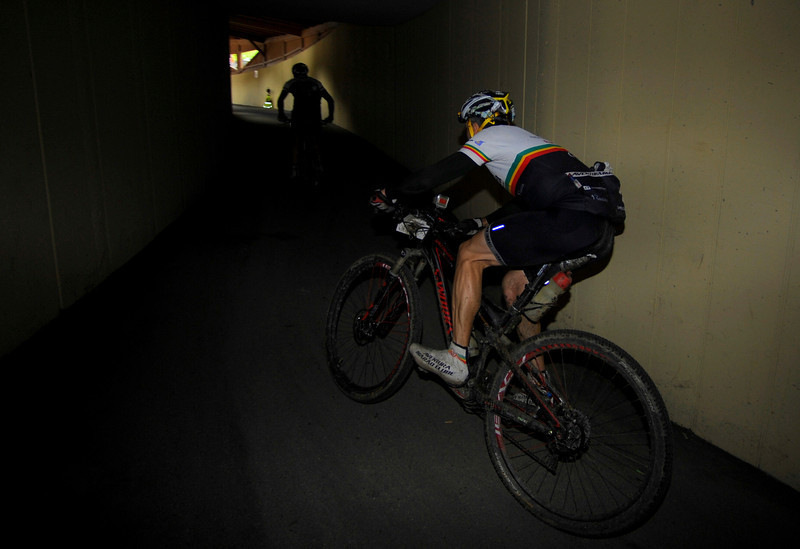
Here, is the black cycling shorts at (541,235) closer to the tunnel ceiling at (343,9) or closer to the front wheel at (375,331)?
the front wheel at (375,331)

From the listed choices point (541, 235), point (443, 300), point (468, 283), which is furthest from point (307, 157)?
point (541, 235)

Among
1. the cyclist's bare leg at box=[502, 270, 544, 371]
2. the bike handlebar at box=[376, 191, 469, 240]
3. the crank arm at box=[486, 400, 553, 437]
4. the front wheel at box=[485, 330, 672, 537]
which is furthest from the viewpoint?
the cyclist's bare leg at box=[502, 270, 544, 371]

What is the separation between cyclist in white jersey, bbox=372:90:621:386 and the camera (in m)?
2.80

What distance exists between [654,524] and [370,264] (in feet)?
7.06

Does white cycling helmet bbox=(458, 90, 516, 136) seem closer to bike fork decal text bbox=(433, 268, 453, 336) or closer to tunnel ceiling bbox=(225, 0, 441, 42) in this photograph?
bike fork decal text bbox=(433, 268, 453, 336)

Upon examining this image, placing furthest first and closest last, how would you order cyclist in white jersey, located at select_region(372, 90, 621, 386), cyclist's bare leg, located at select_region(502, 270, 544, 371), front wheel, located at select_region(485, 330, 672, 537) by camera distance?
cyclist's bare leg, located at select_region(502, 270, 544, 371), cyclist in white jersey, located at select_region(372, 90, 621, 386), front wheel, located at select_region(485, 330, 672, 537)

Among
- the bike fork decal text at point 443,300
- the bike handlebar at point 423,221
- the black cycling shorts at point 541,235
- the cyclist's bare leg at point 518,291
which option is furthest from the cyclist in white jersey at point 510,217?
the cyclist's bare leg at point 518,291

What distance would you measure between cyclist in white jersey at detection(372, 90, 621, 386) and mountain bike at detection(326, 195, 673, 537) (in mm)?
93

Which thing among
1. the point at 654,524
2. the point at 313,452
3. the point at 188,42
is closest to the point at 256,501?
the point at 313,452

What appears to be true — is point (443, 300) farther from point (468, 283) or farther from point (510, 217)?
point (510, 217)

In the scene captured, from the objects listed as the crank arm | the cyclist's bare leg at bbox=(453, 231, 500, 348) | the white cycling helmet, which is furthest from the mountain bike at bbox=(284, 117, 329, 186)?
the crank arm

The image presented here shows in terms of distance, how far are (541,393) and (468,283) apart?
0.71 m

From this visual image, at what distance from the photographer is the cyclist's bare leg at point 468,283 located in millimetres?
3043

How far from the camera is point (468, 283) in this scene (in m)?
3.07
